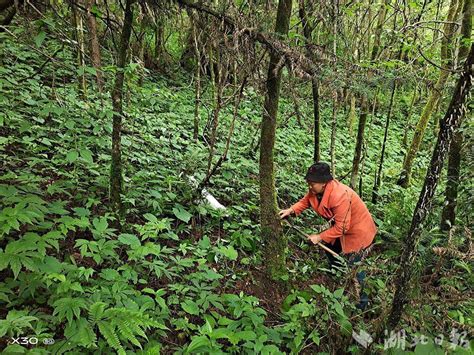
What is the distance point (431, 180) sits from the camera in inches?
99.3

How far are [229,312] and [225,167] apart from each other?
2.89 meters

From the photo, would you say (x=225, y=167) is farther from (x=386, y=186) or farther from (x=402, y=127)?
(x=402, y=127)

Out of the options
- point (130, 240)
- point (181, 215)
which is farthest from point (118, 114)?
point (181, 215)

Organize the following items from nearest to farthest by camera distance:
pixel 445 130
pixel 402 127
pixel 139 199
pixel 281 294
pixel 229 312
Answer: pixel 445 130 → pixel 229 312 → pixel 281 294 → pixel 139 199 → pixel 402 127

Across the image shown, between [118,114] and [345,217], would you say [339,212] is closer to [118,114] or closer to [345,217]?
[345,217]

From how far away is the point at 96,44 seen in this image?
13.9ft

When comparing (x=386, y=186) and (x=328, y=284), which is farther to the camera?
(x=386, y=186)

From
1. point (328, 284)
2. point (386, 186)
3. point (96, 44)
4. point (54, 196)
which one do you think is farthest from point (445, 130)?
point (386, 186)

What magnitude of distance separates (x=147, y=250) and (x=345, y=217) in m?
2.66

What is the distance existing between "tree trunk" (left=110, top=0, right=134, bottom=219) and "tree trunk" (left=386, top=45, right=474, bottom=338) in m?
2.85

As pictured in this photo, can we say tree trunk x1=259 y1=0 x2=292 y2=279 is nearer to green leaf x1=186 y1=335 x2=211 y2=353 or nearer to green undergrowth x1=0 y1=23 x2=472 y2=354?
green undergrowth x1=0 y1=23 x2=472 y2=354

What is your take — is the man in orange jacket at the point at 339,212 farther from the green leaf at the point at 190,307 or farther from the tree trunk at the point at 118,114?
the tree trunk at the point at 118,114

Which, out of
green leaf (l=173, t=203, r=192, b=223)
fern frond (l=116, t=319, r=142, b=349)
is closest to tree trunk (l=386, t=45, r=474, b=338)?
fern frond (l=116, t=319, r=142, b=349)

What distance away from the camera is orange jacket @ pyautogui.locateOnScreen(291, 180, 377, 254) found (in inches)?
181
